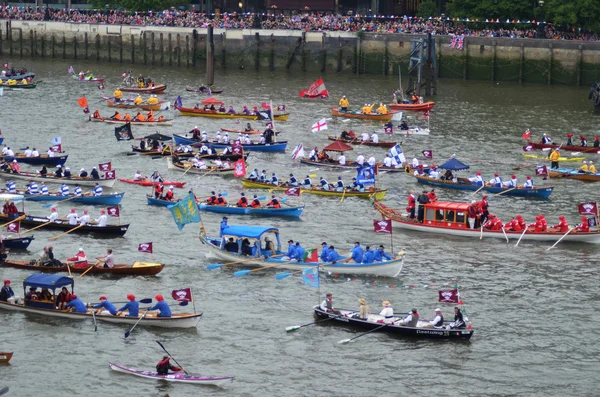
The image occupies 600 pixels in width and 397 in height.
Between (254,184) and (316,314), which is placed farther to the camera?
(254,184)

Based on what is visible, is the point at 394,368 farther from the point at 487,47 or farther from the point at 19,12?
the point at 19,12

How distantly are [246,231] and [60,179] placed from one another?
61.1 ft

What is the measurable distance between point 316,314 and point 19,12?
94888mm

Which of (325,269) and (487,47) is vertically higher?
(487,47)

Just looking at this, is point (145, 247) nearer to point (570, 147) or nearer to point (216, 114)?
point (570, 147)

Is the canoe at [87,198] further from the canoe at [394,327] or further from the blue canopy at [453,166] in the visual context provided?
the canoe at [394,327]

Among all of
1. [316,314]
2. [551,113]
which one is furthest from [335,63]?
[316,314]

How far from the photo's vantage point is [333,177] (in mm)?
72562

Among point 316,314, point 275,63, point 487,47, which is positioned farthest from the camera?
point 275,63

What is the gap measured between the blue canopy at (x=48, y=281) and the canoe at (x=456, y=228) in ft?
65.2

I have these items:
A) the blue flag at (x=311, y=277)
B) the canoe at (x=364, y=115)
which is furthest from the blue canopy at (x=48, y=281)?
the canoe at (x=364, y=115)

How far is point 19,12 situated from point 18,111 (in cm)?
4046

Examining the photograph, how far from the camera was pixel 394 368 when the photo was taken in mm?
43156

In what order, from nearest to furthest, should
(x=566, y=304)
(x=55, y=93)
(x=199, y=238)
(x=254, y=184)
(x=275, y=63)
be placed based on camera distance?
(x=566, y=304) < (x=199, y=238) < (x=254, y=184) < (x=55, y=93) < (x=275, y=63)
